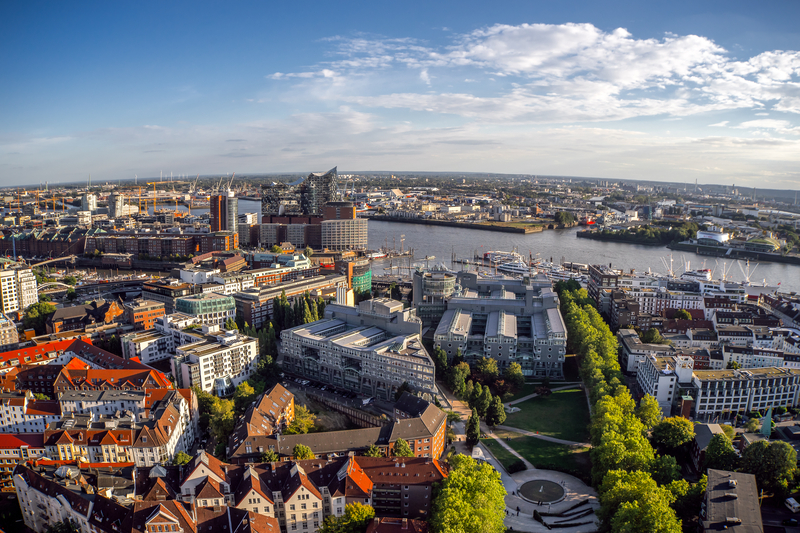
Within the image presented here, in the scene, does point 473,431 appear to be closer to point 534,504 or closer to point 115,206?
point 534,504

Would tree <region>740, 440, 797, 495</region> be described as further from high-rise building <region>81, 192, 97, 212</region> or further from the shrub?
high-rise building <region>81, 192, 97, 212</region>

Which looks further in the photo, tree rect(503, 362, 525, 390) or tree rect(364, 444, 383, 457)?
tree rect(503, 362, 525, 390)

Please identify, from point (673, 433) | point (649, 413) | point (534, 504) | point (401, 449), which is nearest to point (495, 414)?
point (534, 504)

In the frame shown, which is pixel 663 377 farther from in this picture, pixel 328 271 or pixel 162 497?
pixel 328 271

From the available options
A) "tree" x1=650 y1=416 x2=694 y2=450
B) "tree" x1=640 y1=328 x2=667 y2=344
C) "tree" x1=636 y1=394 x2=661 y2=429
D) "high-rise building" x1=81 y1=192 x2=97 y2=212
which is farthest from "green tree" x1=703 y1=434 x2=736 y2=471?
"high-rise building" x1=81 y1=192 x2=97 y2=212

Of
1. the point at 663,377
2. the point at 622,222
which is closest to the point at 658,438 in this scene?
the point at 663,377
